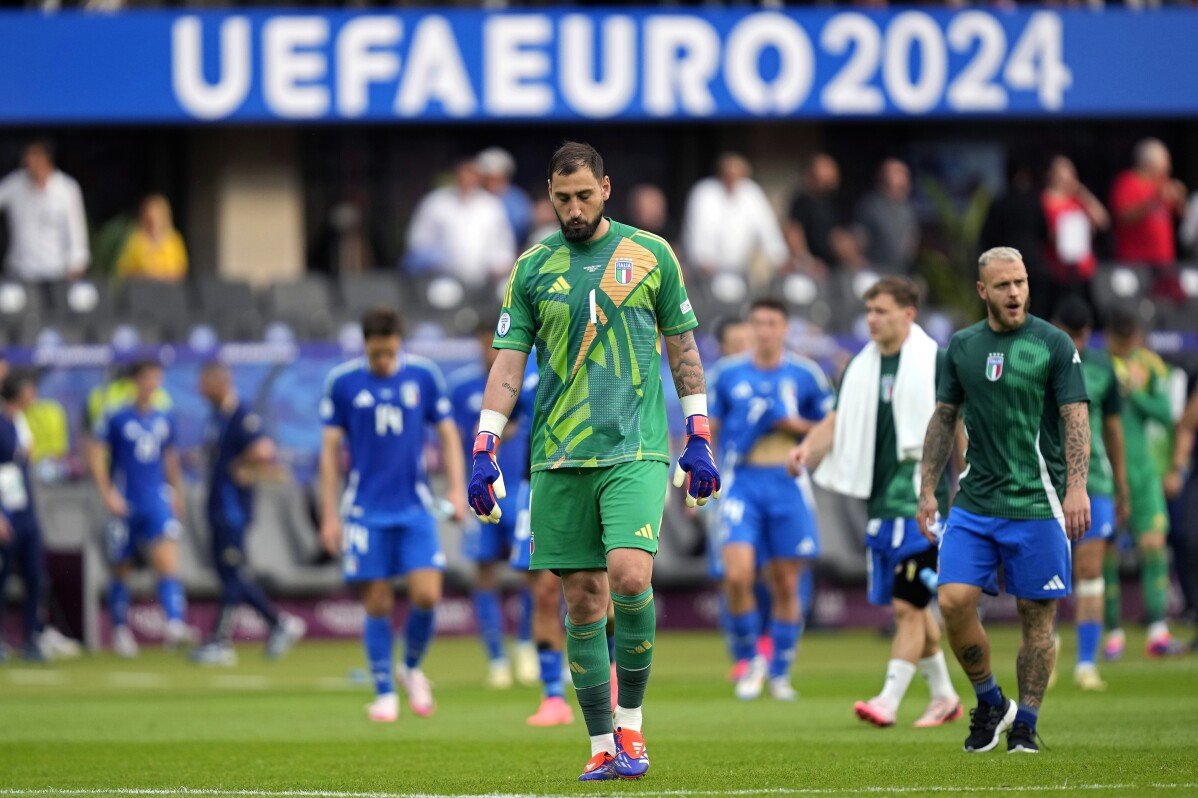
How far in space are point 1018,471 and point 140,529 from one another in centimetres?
Result: 1113

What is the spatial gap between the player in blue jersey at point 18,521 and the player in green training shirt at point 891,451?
345 inches

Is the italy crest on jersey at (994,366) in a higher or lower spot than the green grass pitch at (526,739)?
higher

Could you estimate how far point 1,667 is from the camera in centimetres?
1738

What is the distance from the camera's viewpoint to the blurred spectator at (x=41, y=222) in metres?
21.9

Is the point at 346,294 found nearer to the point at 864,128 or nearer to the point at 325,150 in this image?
the point at 325,150

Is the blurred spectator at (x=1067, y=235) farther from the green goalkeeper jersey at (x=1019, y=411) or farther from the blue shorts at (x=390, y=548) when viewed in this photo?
the green goalkeeper jersey at (x=1019, y=411)

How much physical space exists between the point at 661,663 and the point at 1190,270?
30.8 feet

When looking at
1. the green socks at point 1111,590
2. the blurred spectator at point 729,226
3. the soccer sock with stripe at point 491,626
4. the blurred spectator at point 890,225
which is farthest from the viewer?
the blurred spectator at point 890,225

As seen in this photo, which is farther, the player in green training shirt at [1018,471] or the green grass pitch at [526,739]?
the player in green training shirt at [1018,471]

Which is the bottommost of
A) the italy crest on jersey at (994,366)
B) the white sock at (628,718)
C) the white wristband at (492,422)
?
the white sock at (628,718)

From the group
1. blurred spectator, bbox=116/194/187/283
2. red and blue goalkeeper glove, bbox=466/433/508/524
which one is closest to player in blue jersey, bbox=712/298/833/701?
red and blue goalkeeper glove, bbox=466/433/508/524

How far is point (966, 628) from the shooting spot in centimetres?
932

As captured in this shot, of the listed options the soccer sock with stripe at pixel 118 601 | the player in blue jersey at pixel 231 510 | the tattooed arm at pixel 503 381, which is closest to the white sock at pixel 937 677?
the tattooed arm at pixel 503 381

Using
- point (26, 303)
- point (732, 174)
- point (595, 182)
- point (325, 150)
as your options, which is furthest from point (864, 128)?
point (595, 182)
